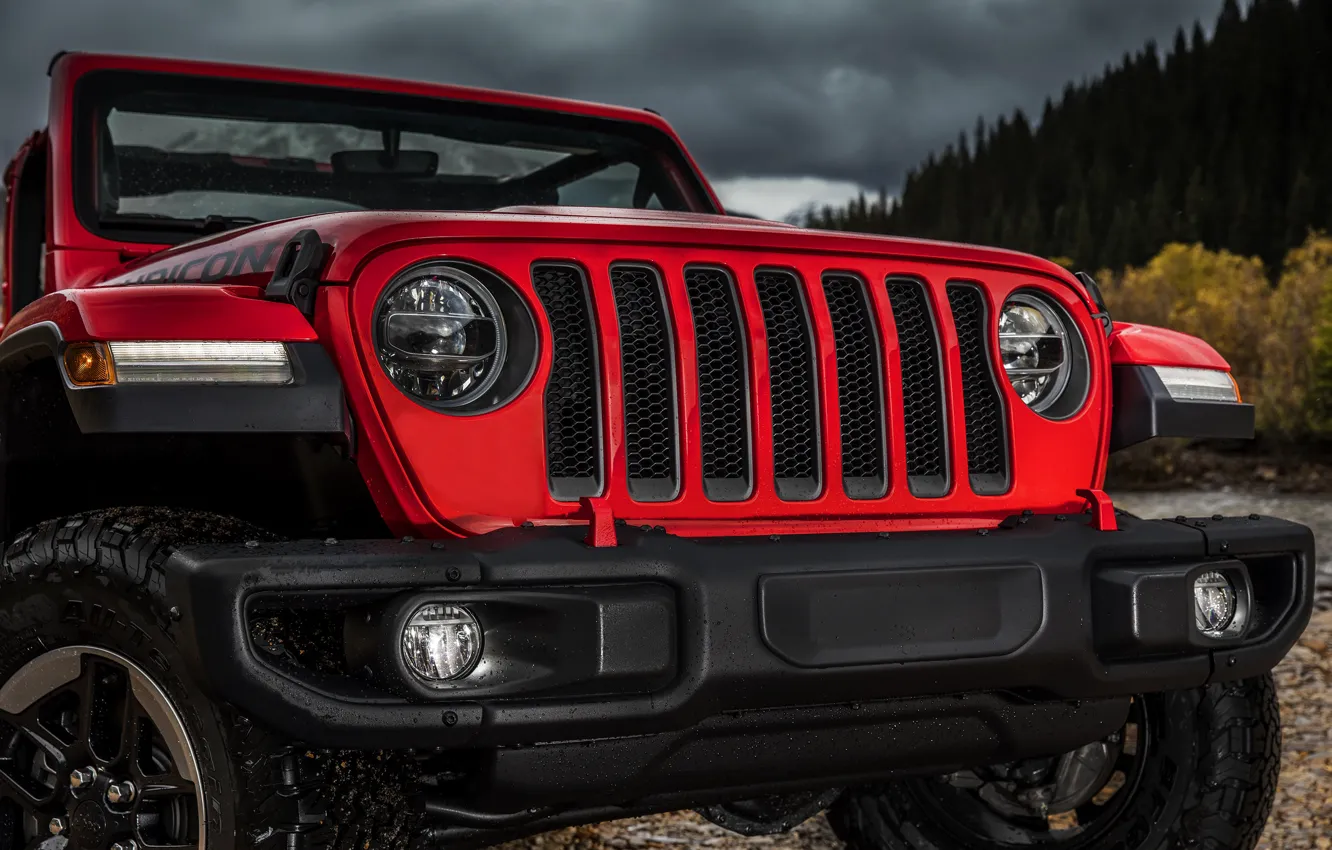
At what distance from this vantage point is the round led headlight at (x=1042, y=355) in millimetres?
2740

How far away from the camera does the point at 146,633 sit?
6.79 feet

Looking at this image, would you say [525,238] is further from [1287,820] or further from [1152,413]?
[1287,820]

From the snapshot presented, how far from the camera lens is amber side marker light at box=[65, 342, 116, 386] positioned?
2.09m

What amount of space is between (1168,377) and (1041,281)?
0.39 metres

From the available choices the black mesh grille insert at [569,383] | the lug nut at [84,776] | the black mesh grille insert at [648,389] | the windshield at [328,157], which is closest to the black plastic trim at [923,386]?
the black mesh grille insert at [648,389]

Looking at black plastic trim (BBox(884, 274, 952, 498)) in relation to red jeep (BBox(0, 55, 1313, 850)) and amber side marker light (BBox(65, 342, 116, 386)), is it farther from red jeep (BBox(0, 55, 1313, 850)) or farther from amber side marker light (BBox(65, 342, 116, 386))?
amber side marker light (BBox(65, 342, 116, 386))

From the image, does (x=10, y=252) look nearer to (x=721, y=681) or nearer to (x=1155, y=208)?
(x=721, y=681)

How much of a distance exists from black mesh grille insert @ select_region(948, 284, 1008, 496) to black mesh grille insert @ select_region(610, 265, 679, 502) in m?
0.63

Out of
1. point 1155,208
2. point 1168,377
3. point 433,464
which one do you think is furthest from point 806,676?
point 1155,208

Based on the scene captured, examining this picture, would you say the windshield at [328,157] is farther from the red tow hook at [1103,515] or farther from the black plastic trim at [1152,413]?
the red tow hook at [1103,515]

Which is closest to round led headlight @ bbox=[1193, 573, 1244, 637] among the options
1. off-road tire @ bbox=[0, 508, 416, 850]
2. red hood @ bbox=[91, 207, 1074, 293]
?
red hood @ bbox=[91, 207, 1074, 293]

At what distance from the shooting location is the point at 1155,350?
2918 mm

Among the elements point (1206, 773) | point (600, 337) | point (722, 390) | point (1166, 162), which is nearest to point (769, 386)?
point (722, 390)

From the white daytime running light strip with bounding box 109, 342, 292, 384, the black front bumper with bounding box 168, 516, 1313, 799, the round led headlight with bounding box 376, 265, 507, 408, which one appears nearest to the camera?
the black front bumper with bounding box 168, 516, 1313, 799
